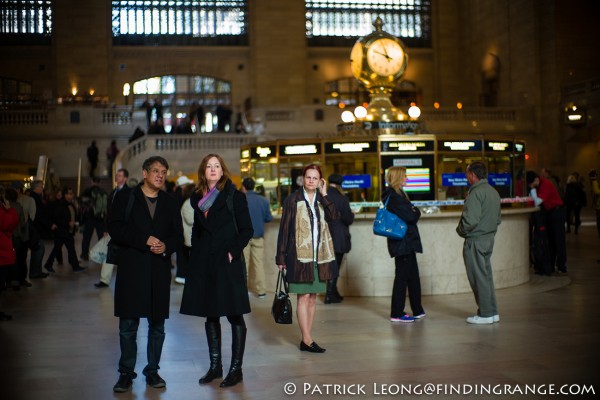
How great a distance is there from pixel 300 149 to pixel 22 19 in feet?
98.1

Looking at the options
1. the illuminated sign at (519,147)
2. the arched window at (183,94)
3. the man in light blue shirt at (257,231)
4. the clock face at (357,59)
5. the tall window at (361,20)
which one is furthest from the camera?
→ the tall window at (361,20)

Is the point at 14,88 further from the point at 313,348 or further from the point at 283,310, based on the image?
the point at 283,310

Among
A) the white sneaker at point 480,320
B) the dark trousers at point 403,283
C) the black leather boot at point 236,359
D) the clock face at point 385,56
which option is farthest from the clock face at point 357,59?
the black leather boot at point 236,359

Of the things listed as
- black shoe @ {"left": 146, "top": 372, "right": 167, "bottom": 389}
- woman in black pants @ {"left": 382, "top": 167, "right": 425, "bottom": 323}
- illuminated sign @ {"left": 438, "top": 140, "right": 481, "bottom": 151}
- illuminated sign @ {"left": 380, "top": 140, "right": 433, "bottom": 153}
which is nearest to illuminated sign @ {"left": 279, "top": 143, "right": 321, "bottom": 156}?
illuminated sign @ {"left": 380, "top": 140, "right": 433, "bottom": 153}

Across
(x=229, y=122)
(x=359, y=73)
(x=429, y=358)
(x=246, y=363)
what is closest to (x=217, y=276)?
(x=246, y=363)

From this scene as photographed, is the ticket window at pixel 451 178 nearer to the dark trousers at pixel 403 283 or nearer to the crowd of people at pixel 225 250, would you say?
the crowd of people at pixel 225 250

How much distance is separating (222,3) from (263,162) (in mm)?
27465

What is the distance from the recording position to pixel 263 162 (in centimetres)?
1488

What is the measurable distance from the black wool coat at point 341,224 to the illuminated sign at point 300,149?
10.1 feet

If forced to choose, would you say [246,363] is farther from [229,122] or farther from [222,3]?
[222,3]

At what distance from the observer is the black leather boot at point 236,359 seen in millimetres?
6541

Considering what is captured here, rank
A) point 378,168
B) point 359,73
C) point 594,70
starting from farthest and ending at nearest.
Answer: point 594,70 → point 359,73 → point 378,168

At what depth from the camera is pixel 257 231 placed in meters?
11.7

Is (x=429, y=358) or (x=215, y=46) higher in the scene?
(x=215, y=46)
